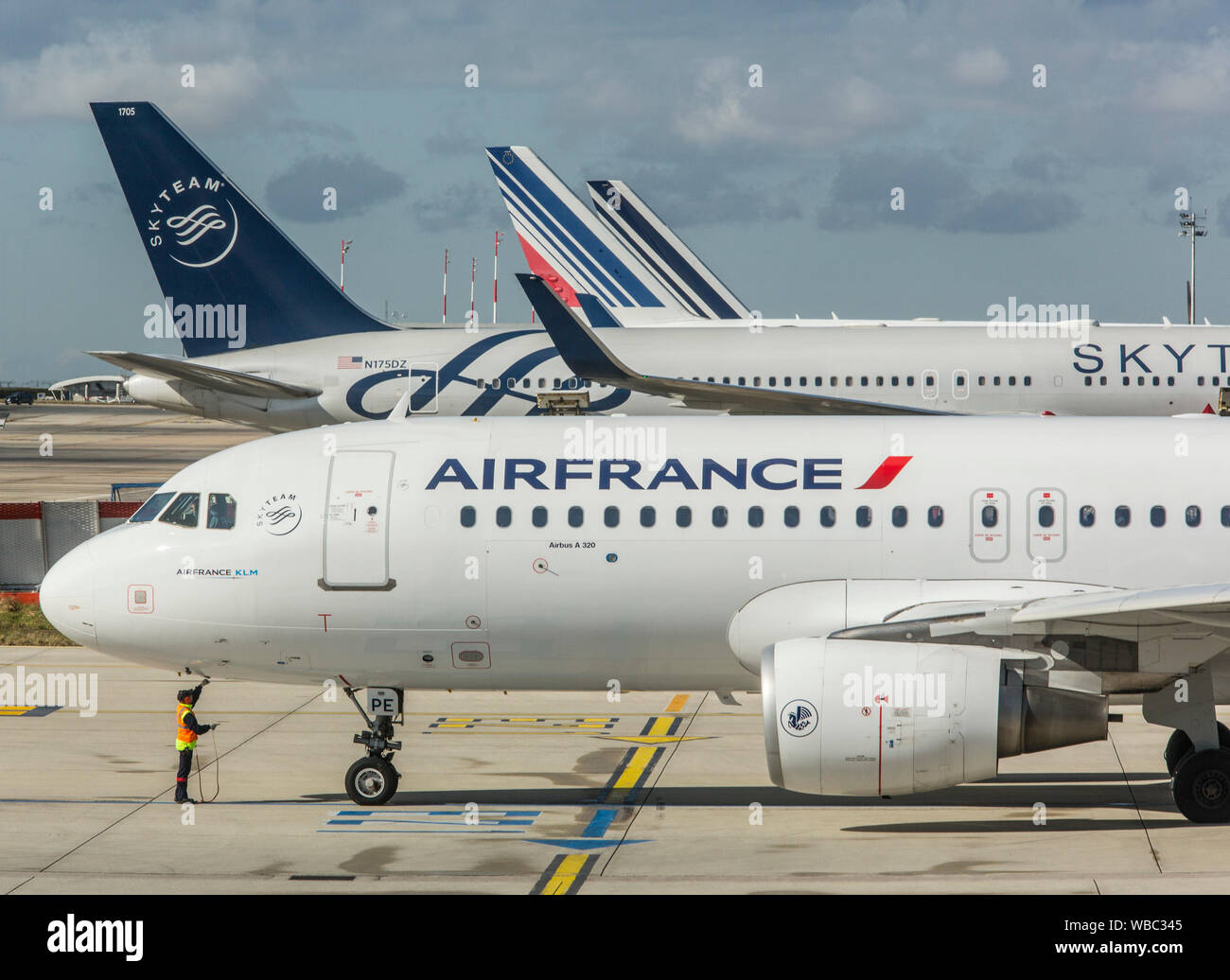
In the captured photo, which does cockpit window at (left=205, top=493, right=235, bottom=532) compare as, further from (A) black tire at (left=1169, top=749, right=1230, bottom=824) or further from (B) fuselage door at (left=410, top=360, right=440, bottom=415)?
(B) fuselage door at (left=410, top=360, right=440, bottom=415)

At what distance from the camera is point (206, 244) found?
1368 inches

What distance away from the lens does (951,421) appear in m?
16.4

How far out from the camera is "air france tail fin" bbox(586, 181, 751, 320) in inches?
2532

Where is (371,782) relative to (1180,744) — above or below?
below

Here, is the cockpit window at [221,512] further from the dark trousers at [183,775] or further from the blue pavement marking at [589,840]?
the blue pavement marking at [589,840]

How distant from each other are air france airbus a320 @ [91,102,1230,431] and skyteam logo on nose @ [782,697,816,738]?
65.7 ft

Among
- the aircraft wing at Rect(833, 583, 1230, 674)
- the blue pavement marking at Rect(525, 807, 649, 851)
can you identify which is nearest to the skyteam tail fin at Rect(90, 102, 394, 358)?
the blue pavement marking at Rect(525, 807, 649, 851)

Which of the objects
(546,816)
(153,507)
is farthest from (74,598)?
(546,816)

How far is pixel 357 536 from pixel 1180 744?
938 centimetres

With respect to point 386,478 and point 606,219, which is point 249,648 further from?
point 606,219

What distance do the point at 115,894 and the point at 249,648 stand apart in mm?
3640

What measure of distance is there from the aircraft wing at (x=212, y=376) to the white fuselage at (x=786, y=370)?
0.34 m

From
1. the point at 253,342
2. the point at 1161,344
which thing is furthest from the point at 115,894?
the point at 1161,344

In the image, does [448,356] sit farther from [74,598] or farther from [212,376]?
[74,598]
